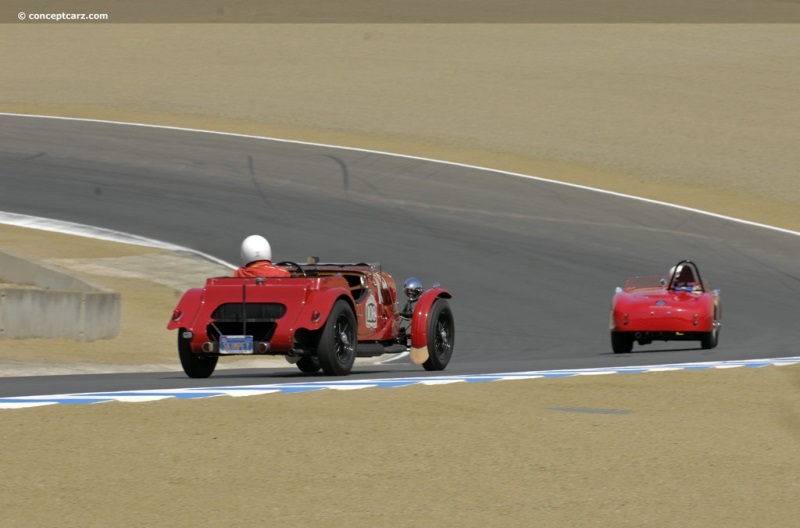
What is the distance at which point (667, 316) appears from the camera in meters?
20.7

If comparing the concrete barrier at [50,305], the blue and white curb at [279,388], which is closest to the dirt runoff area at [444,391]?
the concrete barrier at [50,305]

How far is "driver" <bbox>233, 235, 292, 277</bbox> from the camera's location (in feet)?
46.6

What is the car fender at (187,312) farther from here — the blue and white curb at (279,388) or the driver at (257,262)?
the blue and white curb at (279,388)

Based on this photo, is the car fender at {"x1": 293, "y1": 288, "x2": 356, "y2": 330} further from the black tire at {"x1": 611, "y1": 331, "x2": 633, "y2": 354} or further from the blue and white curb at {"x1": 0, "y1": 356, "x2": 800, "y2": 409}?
the black tire at {"x1": 611, "y1": 331, "x2": 633, "y2": 354}

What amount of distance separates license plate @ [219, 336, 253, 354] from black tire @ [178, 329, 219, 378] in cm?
47

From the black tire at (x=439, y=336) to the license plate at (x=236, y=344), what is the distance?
231cm

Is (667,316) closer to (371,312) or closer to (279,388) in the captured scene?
(371,312)

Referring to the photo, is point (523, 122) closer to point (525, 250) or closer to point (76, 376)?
point (525, 250)

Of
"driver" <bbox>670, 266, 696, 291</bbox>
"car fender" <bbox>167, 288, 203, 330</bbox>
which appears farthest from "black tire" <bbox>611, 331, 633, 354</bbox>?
"car fender" <bbox>167, 288, 203, 330</bbox>

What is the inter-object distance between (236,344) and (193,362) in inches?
31.6

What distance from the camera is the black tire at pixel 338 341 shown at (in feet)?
44.3

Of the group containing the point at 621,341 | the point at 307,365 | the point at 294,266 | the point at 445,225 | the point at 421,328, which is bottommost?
the point at 621,341

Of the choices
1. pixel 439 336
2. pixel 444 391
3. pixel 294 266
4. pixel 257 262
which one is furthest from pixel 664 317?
pixel 444 391
